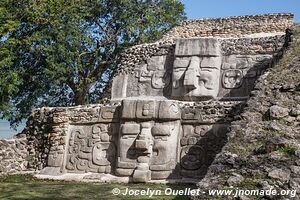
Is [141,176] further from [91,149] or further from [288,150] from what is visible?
[288,150]

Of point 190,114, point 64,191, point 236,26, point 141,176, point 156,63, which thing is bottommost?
point 64,191

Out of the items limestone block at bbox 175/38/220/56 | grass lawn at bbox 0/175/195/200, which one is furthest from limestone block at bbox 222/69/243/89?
grass lawn at bbox 0/175/195/200

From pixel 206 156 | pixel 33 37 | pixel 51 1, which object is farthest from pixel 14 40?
pixel 206 156

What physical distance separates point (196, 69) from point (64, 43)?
7.25 metres

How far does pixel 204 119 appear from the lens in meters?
9.73

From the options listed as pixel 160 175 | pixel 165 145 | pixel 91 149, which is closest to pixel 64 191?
pixel 160 175

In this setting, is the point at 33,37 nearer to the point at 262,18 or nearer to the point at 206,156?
the point at 262,18

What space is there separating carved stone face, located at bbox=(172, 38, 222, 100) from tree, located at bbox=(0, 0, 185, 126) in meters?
6.27

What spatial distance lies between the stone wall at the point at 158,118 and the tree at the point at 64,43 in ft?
15.0

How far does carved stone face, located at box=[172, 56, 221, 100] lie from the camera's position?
1251 centimetres

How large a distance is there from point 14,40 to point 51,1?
2497 mm

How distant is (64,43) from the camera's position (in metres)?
18.0

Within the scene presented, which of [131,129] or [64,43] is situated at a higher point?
[64,43]

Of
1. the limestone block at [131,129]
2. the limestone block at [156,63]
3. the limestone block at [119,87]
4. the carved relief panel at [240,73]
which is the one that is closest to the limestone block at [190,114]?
the limestone block at [131,129]
